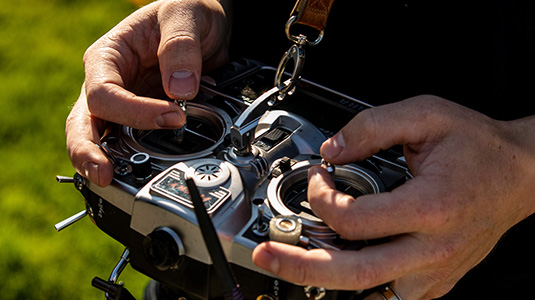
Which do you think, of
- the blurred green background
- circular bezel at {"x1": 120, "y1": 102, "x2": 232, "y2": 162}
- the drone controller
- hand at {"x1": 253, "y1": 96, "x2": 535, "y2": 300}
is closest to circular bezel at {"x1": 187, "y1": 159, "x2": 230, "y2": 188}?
the drone controller

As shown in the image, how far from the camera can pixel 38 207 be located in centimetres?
301

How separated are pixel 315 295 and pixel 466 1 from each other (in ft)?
3.25

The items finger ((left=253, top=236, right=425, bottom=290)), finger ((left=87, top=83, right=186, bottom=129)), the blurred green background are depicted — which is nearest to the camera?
finger ((left=253, top=236, right=425, bottom=290))

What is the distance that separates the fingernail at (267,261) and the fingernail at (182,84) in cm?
61

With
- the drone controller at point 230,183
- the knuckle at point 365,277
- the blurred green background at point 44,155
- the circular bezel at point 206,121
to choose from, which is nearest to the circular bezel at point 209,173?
the drone controller at point 230,183

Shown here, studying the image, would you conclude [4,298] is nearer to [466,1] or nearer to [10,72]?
[10,72]

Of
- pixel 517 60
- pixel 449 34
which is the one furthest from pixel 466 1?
pixel 517 60

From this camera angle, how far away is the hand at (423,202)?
3.81ft

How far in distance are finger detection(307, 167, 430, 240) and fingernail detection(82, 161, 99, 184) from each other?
58 centimetres

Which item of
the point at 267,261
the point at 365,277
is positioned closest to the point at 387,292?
the point at 365,277

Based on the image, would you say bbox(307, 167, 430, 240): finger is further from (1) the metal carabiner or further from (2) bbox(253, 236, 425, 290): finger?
(1) the metal carabiner

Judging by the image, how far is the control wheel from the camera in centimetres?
124

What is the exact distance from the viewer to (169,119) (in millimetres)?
1515

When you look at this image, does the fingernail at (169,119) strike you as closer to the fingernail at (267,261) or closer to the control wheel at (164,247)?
the control wheel at (164,247)
